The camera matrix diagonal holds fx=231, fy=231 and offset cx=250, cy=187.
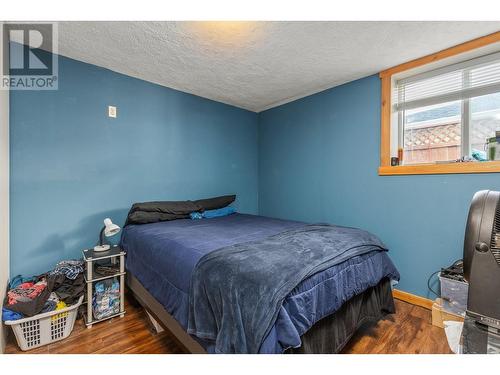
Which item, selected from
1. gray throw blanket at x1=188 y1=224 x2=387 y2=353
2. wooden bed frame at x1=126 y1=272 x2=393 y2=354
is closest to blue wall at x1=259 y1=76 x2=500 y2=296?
gray throw blanket at x1=188 y1=224 x2=387 y2=353

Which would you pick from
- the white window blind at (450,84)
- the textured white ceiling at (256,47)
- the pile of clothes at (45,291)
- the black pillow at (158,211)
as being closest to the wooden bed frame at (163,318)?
the pile of clothes at (45,291)

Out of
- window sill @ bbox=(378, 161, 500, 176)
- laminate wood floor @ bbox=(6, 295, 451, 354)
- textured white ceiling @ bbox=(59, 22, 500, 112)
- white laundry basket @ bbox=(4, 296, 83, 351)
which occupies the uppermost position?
textured white ceiling @ bbox=(59, 22, 500, 112)

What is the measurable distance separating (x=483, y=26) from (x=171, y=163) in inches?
120

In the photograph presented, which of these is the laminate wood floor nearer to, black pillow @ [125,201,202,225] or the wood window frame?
black pillow @ [125,201,202,225]

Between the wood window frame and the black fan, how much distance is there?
1.31m

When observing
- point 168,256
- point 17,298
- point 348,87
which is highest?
point 348,87

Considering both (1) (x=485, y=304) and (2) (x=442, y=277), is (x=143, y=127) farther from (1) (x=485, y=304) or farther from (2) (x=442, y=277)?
(2) (x=442, y=277)

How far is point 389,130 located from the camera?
7.63 feet

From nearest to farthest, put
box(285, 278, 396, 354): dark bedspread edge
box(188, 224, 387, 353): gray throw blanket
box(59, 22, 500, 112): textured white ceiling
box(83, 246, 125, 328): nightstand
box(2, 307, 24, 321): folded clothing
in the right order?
box(188, 224, 387, 353): gray throw blanket < box(285, 278, 396, 354): dark bedspread edge < box(2, 307, 24, 321): folded clothing < box(59, 22, 500, 112): textured white ceiling < box(83, 246, 125, 328): nightstand

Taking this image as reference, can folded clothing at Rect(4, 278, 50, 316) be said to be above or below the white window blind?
below

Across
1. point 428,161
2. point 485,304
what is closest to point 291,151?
point 428,161

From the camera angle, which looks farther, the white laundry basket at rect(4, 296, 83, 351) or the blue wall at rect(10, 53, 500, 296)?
the blue wall at rect(10, 53, 500, 296)

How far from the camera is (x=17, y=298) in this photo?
159cm

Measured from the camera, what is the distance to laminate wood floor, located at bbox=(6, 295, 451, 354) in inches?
60.9
